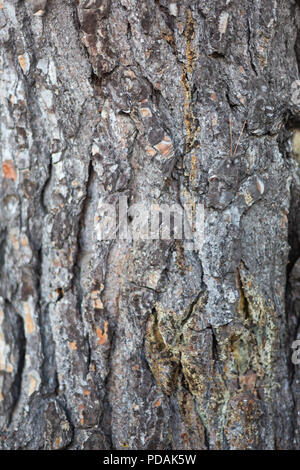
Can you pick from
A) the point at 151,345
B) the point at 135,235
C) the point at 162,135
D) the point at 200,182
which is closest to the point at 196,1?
the point at 162,135

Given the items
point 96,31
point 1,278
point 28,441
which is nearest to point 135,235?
point 1,278

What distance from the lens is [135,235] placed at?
114 cm

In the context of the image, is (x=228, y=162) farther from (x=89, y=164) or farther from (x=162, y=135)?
(x=89, y=164)

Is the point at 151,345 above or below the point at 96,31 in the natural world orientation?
below

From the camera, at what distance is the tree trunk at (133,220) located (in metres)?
1.10

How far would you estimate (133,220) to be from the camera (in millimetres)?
1142

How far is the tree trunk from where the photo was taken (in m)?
1.10

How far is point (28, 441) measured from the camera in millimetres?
1200

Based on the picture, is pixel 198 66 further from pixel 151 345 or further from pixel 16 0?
pixel 151 345

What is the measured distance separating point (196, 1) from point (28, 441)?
3.91 ft

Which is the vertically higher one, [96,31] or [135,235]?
[96,31]
